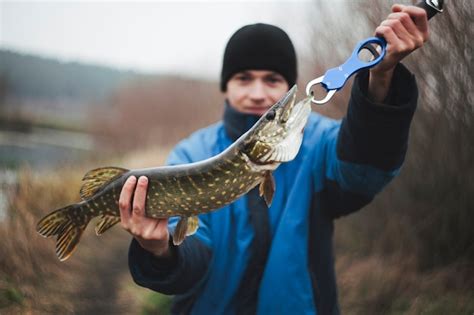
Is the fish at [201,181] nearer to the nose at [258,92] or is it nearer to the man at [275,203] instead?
the man at [275,203]

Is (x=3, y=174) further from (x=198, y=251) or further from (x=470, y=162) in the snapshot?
(x=470, y=162)

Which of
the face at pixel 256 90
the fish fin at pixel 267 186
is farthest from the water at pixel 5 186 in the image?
the fish fin at pixel 267 186

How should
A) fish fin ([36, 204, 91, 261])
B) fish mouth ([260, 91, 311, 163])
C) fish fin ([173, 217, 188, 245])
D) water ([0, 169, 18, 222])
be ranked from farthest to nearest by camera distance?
1. water ([0, 169, 18, 222])
2. fish fin ([36, 204, 91, 261])
3. fish fin ([173, 217, 188, 245])
4. fish mouth ([260, 91, 311, 163])

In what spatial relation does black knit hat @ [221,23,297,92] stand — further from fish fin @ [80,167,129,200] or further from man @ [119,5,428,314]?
fish fin @ [80,167,129,200]

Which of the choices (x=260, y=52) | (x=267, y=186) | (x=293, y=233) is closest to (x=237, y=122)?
(x=260, y=52)

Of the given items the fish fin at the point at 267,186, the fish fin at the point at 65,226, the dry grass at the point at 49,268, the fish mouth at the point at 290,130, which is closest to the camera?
the fish mouth at the point at 290,130

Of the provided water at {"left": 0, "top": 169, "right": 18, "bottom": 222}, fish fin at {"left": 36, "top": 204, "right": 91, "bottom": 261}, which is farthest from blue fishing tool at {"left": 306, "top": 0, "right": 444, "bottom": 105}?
water at {"left": 0, "top": 169, "right": 18, "bottom": 222}

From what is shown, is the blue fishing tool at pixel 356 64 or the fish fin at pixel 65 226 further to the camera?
the fish fin at pixel 65 226

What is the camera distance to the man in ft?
5.37

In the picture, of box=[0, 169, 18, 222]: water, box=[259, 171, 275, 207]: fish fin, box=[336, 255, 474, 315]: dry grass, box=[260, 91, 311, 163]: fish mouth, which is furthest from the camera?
box=[0, 169, 18, 222]: water

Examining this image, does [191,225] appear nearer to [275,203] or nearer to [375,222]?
[275,203]

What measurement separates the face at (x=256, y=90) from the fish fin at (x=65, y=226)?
1.00 meters

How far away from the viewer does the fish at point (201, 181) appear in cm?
150

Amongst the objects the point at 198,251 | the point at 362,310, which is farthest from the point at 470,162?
the point at 198,251
